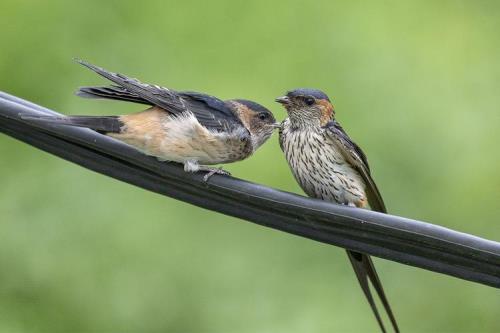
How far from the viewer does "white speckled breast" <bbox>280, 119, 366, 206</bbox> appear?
468 centimetres

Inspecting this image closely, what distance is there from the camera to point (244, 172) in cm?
609

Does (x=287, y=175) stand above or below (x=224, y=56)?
below

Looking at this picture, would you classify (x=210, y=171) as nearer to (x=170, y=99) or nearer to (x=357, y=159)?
(x=170, y=99)

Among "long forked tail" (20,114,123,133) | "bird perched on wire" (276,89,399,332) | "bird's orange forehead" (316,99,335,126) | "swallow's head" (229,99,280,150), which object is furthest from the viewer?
"bird's orange forehead" (316,99,335,126)

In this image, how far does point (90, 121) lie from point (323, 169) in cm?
109

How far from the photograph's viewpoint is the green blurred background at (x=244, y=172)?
20.3 feet

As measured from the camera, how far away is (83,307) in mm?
6320

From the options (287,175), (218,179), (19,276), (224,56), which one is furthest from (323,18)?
(218,179)

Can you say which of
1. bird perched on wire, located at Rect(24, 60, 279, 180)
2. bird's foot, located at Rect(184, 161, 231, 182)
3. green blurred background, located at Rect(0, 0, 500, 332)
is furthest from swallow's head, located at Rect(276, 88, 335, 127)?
green blurred background, located at Rect(0, 0, 500, 332)

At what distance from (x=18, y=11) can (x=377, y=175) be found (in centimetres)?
232

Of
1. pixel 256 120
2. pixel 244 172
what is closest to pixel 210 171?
pixel 256 120

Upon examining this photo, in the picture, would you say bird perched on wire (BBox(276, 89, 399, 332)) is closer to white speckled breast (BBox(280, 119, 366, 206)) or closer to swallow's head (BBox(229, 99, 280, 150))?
white speckled breast (BBox(280, 119, 366, 206))

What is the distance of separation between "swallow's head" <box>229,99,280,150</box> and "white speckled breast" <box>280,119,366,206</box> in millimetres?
133

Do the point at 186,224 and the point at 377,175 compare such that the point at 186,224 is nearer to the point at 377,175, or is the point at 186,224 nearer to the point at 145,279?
the point at 145,279
